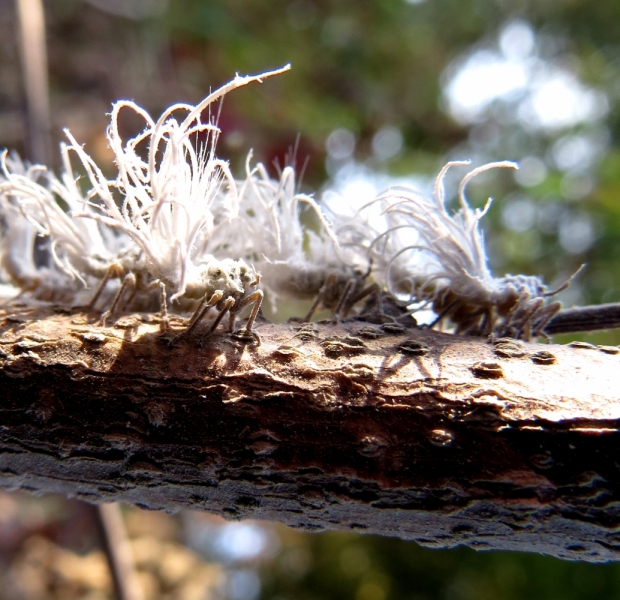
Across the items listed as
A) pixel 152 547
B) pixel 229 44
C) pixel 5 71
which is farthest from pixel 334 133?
pixel 152 547

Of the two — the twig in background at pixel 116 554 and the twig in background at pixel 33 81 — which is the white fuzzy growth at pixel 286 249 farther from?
the twig in background at pixel 116 554

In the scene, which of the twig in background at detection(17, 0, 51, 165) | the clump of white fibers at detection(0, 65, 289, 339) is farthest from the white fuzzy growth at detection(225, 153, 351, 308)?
the twig in background at detection(17, 0, 51, 165)

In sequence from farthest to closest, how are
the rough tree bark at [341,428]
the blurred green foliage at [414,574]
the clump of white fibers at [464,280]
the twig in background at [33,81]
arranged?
the blurred green foliage at [414,574]
the twig in background at [33,81]
the clump of white fibers at [464,280]
the rough tree bark at [341,428]

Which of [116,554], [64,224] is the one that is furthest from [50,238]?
[116,554]

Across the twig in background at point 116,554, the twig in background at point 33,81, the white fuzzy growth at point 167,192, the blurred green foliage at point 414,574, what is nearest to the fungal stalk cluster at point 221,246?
the white fuzzy growth at point 167,192

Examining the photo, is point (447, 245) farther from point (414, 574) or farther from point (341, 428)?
point (414, 574)

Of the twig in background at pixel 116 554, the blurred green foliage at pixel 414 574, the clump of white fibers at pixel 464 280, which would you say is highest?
the clump of white fibers at pixel 464 280

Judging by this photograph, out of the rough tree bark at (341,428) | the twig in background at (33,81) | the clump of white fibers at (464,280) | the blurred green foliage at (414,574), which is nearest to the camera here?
the rough tree bark at (341,428)
